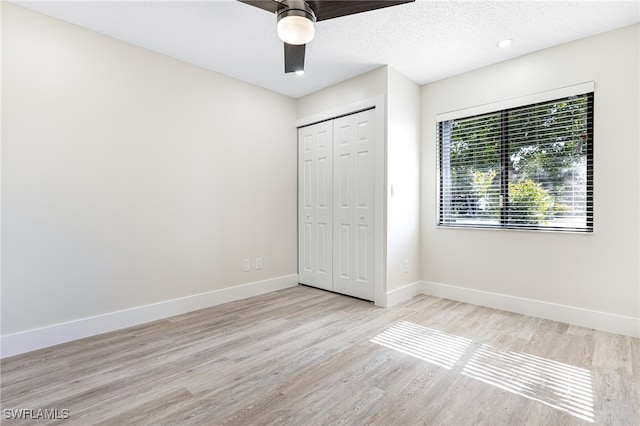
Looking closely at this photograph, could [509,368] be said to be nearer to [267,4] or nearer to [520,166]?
[520,166]

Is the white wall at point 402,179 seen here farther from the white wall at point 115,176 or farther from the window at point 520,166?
the white wall at point 115,176

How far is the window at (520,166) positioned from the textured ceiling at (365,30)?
0.57 meters

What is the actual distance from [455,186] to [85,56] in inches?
147

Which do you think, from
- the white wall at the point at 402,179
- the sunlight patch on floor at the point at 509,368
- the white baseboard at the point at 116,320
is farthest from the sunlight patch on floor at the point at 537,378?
the white baseboard at the point at 116,320

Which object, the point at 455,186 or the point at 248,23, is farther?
the point at 455,186

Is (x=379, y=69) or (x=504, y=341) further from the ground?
(x=379, y=69)

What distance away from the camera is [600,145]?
265 cm

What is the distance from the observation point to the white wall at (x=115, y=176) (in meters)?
2.32

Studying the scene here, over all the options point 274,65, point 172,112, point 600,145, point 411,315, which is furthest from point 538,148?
point 172,112

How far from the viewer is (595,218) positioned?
268 centimetres

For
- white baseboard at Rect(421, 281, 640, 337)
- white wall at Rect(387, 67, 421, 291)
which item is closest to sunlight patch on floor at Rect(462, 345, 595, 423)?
white baseboard at Rect(421, 281, 640, 337)

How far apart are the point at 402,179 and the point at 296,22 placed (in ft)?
7.10

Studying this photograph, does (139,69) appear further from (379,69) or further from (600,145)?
(600,145)
